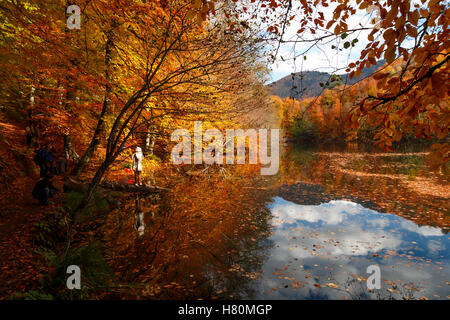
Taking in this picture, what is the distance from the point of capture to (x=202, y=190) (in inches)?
423

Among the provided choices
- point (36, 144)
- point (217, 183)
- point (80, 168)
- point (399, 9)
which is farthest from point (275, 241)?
point (36, 144)

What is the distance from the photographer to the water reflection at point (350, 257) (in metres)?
3.93

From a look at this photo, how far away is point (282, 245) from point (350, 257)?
1.55m

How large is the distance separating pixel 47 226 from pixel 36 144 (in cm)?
712

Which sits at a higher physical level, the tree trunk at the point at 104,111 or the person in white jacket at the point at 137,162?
the tree trunk at the point at 104,111

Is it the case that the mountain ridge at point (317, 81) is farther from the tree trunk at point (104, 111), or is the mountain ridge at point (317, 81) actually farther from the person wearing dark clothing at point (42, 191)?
the person wearing dark clothing at point (42, 191)

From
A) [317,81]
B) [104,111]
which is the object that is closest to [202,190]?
[104,111]

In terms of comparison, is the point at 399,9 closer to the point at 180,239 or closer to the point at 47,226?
the point at 180,239

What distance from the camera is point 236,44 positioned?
120 inches

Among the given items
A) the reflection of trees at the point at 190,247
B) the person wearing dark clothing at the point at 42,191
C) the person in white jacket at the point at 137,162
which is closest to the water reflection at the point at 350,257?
the reflection of trees at the point at 190,247

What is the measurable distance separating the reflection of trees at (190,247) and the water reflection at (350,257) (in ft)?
1.63

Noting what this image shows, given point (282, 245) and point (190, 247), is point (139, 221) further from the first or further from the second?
point (282, 245)

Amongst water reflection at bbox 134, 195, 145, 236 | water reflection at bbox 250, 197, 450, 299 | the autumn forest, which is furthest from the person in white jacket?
water reflection at bbox 250, 197, 450, 299
